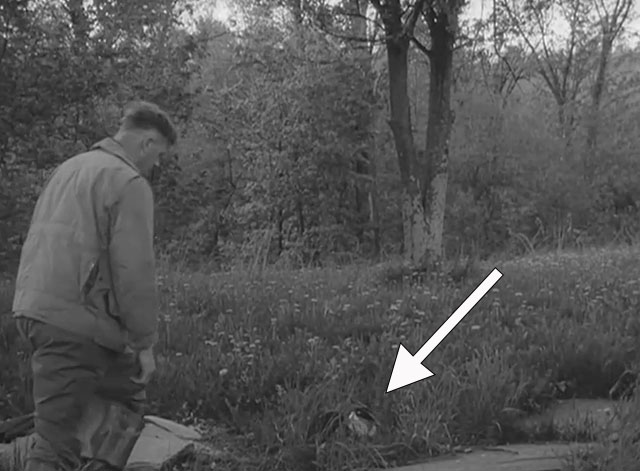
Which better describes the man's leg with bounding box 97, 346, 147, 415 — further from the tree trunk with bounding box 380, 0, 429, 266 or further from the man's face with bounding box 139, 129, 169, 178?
the tree trunk with bounding box 380, 0, 429, 266

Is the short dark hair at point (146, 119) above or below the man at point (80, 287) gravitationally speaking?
above

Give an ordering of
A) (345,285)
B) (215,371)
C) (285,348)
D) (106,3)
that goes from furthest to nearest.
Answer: (106,3)
(345,285)
(285,348)
(215,371)

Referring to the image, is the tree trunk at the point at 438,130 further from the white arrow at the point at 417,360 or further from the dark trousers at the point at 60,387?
the dark trousers at the point at 60,387

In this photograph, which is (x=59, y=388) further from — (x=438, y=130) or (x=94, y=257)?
(x=438, y=130)

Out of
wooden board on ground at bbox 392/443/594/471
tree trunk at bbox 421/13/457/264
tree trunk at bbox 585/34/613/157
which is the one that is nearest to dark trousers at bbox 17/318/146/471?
wooden board on ground at bbox 392/443/594/471

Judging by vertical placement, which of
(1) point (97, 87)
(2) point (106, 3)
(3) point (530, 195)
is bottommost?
Answer: (3) point (530, 195)

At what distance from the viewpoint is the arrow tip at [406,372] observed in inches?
194

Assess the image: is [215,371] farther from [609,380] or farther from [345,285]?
A: [345,285]

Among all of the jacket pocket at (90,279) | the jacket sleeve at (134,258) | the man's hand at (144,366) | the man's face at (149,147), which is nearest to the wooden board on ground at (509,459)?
the man's hand at (144,366)

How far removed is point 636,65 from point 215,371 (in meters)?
40.6

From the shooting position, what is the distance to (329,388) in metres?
4.71

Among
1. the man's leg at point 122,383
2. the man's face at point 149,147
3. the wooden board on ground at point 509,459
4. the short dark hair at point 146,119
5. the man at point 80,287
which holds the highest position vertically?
the short dark hair at point 146,119

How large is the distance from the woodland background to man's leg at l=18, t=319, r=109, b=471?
9.37 m

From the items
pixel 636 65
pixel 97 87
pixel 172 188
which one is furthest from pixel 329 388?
pixel 636 65
